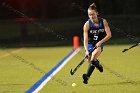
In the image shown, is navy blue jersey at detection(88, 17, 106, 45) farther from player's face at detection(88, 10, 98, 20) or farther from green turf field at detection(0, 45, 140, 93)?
green turf field at detection(0, 45, 140, 93)

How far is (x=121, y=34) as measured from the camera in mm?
34438

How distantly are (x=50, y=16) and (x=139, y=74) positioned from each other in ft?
159

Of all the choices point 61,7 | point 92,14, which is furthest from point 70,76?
point 61,7

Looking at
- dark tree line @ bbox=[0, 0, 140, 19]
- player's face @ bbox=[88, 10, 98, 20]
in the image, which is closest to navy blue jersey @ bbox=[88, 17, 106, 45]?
player's face @ bbox=[88, 10, 98, 20]

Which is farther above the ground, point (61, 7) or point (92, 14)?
point (92, 14)

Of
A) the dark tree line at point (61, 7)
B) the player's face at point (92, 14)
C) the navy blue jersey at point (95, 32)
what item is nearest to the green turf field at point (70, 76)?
the navy blue jersey at point (95, 32)

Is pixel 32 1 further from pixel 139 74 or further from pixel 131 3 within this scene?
pixel 139 74

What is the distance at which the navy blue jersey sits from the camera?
12.2 metres

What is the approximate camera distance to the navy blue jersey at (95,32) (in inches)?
479

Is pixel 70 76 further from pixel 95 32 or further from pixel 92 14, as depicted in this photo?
pixel 92 14

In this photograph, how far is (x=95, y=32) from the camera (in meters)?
12.2

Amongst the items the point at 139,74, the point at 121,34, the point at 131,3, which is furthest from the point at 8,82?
the point at 131,3

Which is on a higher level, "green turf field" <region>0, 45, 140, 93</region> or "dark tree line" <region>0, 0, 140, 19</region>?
"green turf field" <region>0, 45, 140, 93</region>

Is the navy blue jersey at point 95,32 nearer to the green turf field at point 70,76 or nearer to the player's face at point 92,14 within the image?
the player's face at point 92,14
